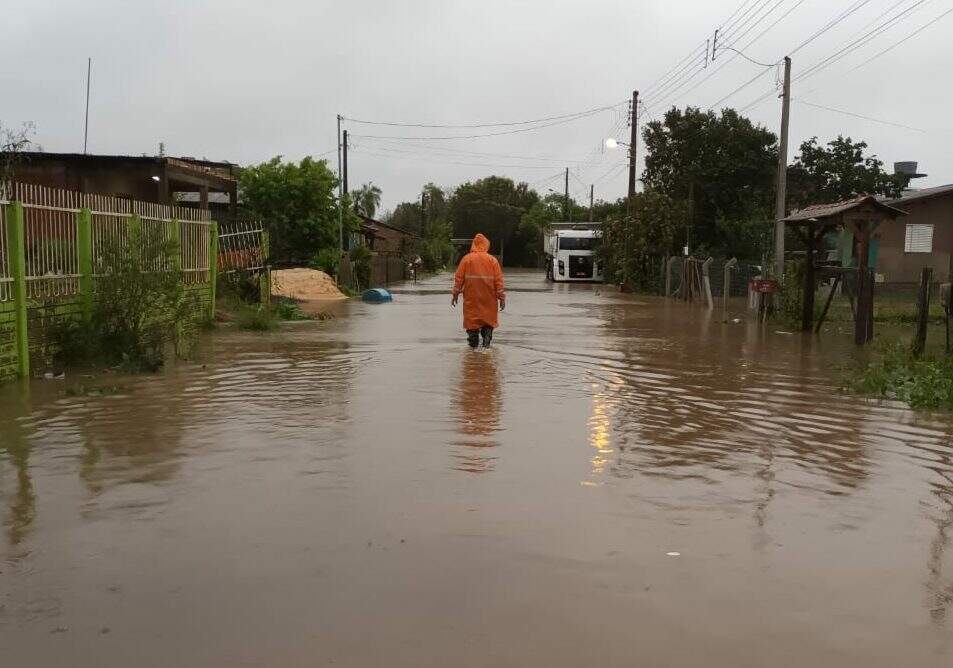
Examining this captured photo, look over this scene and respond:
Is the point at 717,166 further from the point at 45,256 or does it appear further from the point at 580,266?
the point at 45,256

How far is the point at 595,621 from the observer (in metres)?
3.91

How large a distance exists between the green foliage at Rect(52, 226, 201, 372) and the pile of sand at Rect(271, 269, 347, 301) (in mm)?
15620

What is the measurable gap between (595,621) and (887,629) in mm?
1223

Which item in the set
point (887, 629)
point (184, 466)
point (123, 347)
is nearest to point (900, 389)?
point (887, 629)

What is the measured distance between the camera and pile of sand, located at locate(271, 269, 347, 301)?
28594 mm

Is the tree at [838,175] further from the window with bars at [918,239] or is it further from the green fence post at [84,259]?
the green fence post at [84,259]

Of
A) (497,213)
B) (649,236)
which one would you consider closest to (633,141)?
(649,236)

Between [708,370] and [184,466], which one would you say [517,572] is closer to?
[184,466]

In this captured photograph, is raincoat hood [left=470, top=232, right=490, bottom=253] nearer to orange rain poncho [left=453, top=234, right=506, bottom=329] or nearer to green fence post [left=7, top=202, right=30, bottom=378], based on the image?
orange rain poncho [left=453, top=234, right=506, bottom=329]

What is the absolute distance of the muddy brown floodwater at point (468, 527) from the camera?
3.75 meters

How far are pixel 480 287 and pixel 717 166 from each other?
33186 millimetres

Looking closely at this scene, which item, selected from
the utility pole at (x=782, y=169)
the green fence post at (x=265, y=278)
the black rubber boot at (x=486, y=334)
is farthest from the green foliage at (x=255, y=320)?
the utility pole at (x=782, y=169)

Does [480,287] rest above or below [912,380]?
above

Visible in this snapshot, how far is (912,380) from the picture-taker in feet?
34.0
